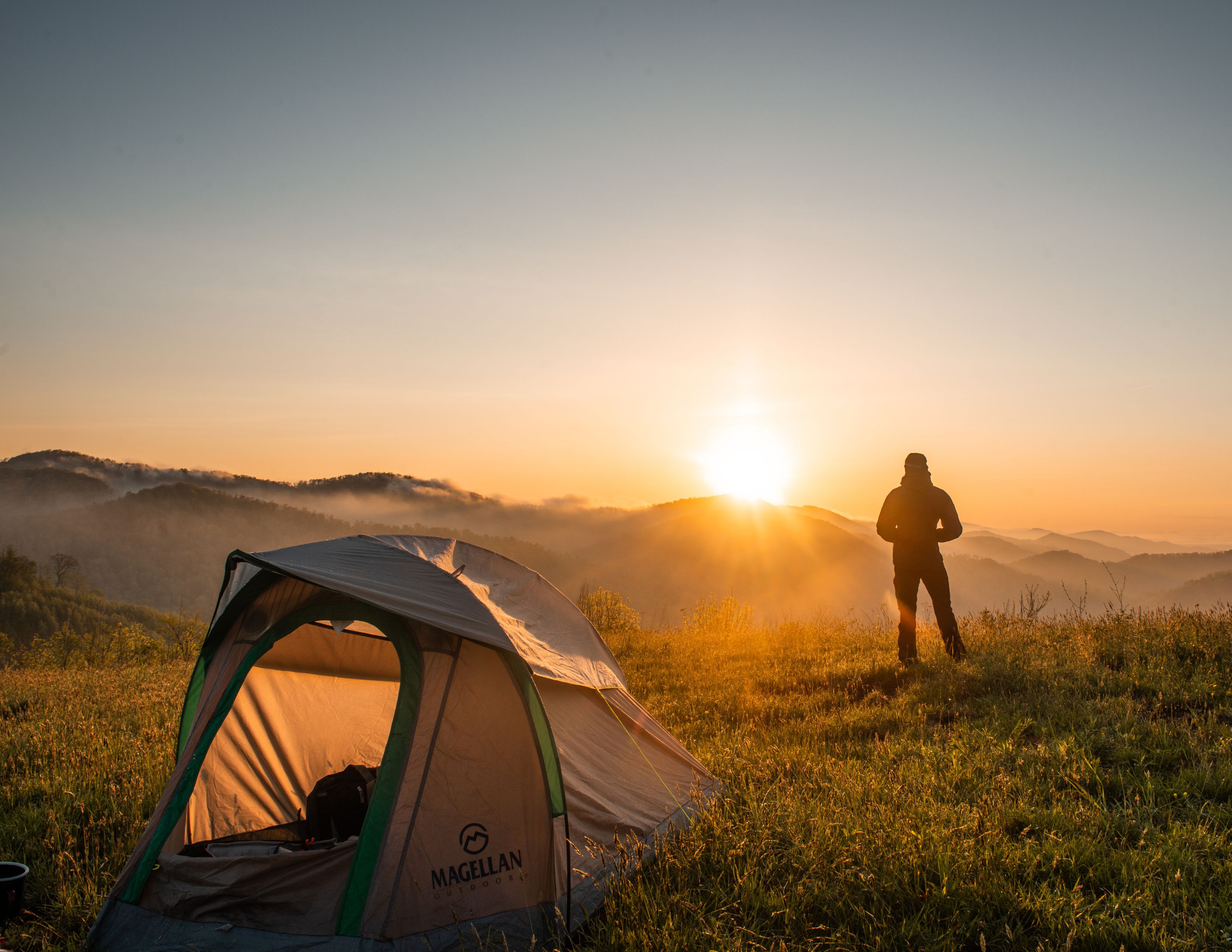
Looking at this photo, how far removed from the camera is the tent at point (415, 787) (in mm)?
3875

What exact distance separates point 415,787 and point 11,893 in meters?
1.92

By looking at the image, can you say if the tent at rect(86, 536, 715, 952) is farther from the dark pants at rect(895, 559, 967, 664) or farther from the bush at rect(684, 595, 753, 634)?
the bush at rect(684, 595, 753, 634)

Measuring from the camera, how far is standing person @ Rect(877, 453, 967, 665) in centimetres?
879

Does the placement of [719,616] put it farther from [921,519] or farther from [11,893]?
[11,893]

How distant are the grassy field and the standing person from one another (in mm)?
368

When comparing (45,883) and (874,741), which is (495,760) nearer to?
(45,883)

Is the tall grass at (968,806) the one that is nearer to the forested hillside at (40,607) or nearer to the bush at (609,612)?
the bush at (609,612)

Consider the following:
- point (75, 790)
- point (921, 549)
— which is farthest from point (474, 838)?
point (921, 549)

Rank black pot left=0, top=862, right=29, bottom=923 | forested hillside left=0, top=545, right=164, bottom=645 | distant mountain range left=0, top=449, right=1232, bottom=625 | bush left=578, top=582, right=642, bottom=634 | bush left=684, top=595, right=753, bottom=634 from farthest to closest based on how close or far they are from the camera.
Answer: distant mountain range left=0, top=449, right=1232, bottom=625, forested hillside left=0, top=545, right=164, bottom=645, bush left=578, top=582, right=642, bottom=634, bush left=684, top=595, right=753, bottom=634, black pot left=0, top=862, right=29, bottom=923

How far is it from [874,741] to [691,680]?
3.56 meters

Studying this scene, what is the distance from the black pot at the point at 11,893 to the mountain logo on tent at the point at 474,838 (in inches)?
83.1

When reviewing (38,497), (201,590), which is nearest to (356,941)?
(201,590)

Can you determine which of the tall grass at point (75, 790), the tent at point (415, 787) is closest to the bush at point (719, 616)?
the tent at point (415, 787)

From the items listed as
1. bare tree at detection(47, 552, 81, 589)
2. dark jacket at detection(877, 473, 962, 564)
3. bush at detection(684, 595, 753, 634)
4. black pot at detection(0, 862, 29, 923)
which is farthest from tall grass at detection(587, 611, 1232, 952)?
bare tree at detection(47, 552, 81, 589)
